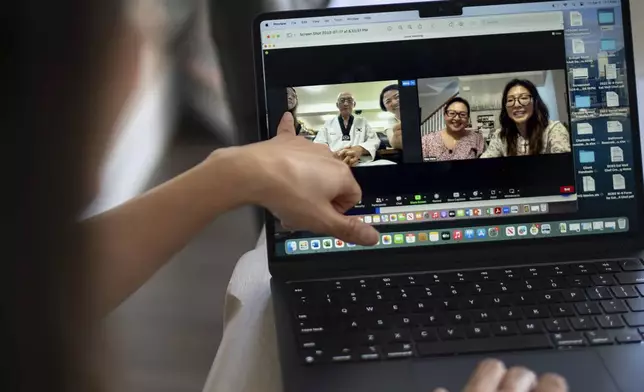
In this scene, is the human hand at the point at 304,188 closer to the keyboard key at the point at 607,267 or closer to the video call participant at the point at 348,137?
the video call participant at the point at 348,137

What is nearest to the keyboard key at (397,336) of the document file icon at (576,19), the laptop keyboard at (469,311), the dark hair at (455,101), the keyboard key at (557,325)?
the laptop keyboard at (469,311)

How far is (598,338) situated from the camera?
0.48 meters

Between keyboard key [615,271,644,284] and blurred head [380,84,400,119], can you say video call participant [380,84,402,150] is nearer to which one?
blurred head [380,84,400,119]

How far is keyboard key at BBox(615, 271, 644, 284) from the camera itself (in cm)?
54

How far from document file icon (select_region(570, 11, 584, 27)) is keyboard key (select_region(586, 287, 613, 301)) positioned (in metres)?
0.24

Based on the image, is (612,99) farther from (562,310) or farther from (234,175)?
(234,175)

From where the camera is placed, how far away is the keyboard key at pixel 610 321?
0.49 m

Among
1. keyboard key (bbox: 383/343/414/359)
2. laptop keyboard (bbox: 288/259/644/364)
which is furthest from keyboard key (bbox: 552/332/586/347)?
keyboard key (bbox: 383/343/414/359)

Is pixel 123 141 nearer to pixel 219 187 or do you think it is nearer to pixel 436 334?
pixel 219 187

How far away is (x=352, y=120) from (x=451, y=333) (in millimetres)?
211

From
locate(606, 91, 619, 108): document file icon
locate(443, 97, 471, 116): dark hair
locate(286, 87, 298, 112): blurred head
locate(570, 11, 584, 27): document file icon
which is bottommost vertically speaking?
locate(606, 91, 619, 108): document file icon

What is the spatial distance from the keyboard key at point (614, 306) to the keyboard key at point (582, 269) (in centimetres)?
4

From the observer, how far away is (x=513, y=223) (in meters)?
0.59

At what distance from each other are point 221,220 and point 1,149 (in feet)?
0.91
